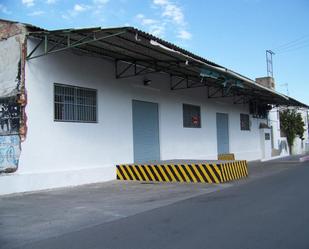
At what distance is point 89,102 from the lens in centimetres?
1628

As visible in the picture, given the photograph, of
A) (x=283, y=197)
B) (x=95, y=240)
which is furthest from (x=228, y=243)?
(x=283, y=197)

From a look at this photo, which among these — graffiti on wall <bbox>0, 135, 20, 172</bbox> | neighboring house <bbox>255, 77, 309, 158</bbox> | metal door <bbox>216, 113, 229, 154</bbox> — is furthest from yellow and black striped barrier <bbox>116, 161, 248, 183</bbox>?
neighboring house <bbox>255, 77, 309, 158</bbox>

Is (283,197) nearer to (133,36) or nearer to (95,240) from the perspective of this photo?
(95,240)

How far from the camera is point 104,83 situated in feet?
56.1

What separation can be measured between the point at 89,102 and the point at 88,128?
1123mm

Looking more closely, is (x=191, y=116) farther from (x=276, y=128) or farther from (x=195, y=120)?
(x=276, y=128)

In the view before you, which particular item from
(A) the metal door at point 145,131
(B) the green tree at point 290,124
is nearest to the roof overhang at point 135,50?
(A) the metal door at point 145,131

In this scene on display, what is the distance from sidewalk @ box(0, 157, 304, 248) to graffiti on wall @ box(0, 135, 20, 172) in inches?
47.5

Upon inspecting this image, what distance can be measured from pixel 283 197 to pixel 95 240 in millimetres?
6273

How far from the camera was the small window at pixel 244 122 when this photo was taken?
106 ft

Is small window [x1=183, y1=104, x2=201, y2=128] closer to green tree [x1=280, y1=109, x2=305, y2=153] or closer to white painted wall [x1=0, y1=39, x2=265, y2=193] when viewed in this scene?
white painted wall [x1=0, y1=39, x2=265, y2=193]

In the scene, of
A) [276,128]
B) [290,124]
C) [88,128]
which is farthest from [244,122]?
[88,128]

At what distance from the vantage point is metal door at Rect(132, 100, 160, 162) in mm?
19078

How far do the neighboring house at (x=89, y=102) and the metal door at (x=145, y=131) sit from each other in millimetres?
50
